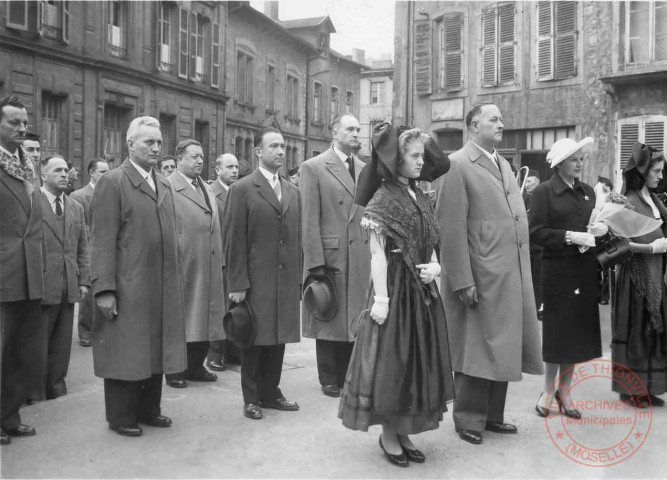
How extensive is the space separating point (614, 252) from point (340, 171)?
2.33 m

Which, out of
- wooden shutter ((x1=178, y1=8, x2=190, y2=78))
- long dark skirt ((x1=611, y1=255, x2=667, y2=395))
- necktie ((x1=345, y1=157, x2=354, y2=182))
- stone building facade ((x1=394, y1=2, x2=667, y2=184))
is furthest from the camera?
wooden shutter ((x1=178, y1=8, x2=190, y2=78))

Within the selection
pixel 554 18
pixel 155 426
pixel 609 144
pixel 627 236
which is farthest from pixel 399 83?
pixel 155 426

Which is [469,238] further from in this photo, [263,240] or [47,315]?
[47,315]

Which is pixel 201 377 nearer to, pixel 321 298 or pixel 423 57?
pixel 321 298

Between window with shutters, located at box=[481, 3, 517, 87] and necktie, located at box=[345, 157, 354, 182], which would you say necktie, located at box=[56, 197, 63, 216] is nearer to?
necktie, located at box=[345, 157, 354, 182]

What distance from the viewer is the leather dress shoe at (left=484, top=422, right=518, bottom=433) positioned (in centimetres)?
498

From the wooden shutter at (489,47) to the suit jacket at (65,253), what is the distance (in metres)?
14.0

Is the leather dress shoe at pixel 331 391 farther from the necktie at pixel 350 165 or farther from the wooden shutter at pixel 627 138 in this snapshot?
the wooden shutter at pixel 627 138

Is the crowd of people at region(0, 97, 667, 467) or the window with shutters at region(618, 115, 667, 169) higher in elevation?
the window with shutters at region(618, 115, 667, 169)

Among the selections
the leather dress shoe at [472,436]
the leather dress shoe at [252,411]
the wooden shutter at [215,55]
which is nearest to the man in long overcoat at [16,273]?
the leather dress shoe at [252,411]

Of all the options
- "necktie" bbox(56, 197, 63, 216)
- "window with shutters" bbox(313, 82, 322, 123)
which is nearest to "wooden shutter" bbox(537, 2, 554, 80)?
"necktie" bbox(56, 197, 63, 216)

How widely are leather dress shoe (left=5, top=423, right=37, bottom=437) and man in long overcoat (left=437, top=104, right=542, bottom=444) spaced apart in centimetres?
286

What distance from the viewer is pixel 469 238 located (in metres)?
4.98

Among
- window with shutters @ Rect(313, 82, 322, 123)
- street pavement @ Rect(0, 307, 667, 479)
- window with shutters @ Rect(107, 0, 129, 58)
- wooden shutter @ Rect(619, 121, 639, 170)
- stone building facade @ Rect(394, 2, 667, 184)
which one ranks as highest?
window with shutters @ Rect(313, 82, 322, 123)
